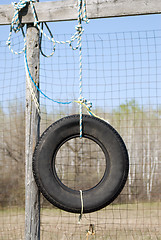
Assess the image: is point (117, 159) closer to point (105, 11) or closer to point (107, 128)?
point (107, 128)

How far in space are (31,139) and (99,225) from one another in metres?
5.88

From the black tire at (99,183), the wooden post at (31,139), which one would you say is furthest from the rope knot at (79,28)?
the black tire at (99,183)

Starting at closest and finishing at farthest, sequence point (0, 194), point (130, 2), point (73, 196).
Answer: point (73, 196) < point (130, 2) < point (0, 194)

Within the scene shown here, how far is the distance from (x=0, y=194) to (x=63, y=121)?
7.61 m

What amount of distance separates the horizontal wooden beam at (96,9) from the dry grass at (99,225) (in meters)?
3.25

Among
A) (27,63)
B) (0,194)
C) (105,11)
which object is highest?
(105,11)

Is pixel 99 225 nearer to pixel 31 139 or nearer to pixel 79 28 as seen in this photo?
pixel 31 139

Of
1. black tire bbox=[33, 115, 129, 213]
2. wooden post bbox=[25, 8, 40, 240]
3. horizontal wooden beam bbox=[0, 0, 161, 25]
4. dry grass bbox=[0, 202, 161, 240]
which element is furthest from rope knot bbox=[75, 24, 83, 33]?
dry grass bbox=[0, 202, 161, 240]

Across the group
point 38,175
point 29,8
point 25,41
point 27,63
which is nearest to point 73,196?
point 38,175

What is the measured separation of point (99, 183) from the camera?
2648 mm

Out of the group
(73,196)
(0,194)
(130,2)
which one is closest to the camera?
(73,196)

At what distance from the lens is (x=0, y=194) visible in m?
9.66

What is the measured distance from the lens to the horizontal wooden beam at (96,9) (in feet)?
9.41

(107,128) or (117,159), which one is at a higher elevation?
(107,128)
